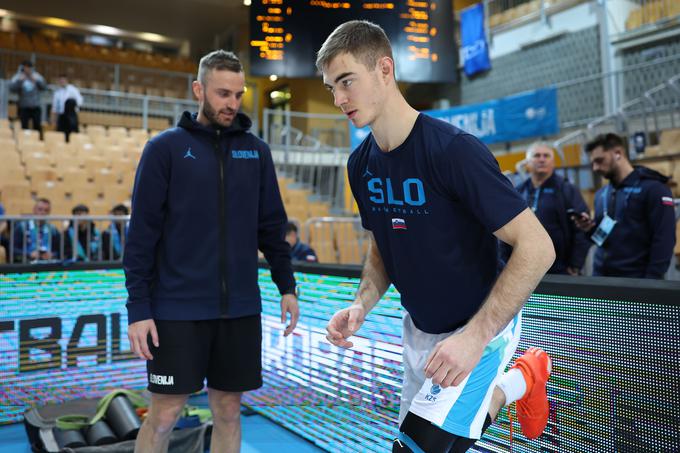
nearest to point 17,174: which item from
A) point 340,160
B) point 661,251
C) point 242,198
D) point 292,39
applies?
point 292,39

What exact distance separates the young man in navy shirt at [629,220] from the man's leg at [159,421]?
9.25ft

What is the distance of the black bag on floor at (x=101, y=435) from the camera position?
3.27 m

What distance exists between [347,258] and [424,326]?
22.9ft

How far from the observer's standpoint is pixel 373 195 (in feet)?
5.70

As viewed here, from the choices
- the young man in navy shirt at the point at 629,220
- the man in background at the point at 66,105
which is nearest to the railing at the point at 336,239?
the young man in navy shirt at the point at 629,220

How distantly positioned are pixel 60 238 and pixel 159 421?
14.7 ft

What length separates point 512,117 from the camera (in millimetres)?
11703

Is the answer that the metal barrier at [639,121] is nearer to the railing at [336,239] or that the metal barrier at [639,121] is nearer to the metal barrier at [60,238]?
the railing at [336,239]

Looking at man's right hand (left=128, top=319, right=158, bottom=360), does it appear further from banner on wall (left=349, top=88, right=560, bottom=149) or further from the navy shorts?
banner on wall (left=349, top=88, right=560, bottom=149)

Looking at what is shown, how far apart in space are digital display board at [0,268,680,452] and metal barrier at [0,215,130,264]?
1769 millimetres

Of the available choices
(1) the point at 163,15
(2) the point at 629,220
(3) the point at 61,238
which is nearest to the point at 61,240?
(3) the point at 61,238

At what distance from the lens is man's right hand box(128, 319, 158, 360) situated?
2289 millimetres

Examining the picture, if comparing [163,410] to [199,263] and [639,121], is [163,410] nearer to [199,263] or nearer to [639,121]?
[199,263]

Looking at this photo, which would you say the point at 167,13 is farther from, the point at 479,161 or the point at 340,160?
the point at 479,161
